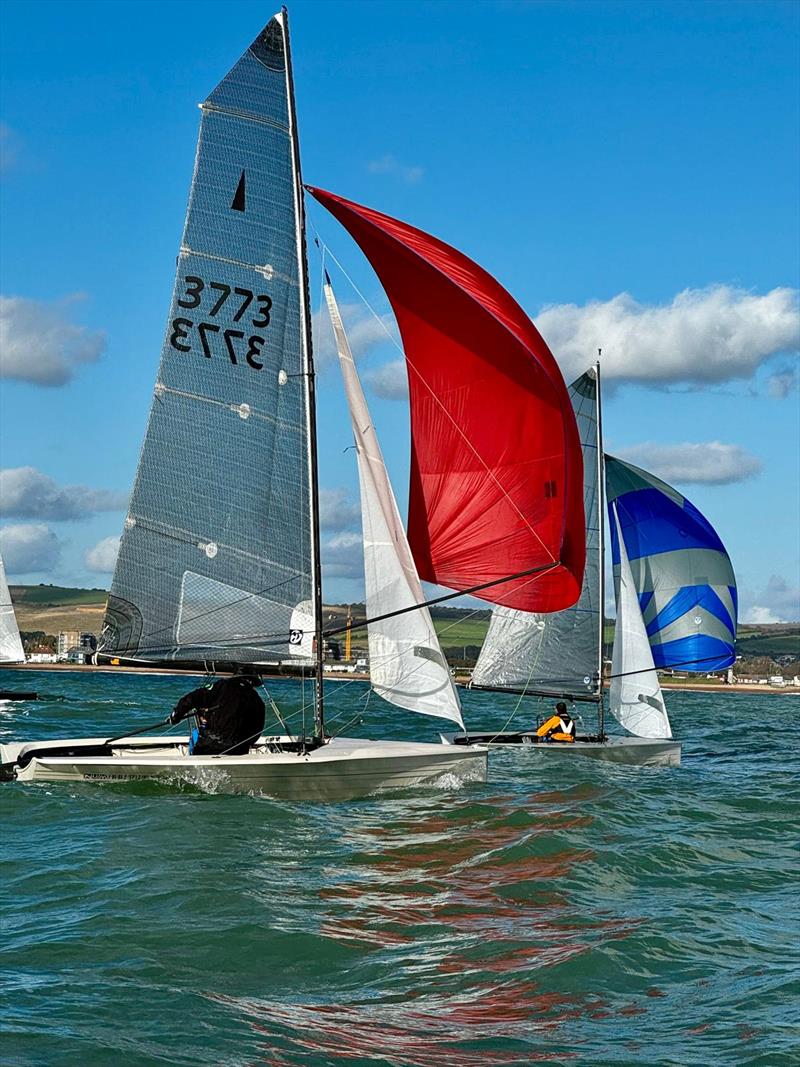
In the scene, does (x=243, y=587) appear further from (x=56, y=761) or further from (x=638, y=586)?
(x=638, y=586)

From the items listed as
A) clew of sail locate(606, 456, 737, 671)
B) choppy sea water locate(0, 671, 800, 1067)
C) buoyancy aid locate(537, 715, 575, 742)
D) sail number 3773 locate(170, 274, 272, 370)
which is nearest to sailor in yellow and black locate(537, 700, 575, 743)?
buoyancy aid locate(537, 715, 575, 742)

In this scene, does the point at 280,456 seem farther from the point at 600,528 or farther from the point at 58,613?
the point at 58,613

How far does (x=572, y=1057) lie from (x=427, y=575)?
416 inches

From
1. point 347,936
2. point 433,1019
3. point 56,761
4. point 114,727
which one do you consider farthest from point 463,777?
point 114,727

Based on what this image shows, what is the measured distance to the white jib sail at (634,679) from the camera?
2805 centimetres

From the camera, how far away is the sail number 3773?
58.1 feet

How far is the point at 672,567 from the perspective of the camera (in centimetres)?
3067

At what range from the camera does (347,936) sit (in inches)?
429

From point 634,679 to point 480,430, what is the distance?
11.5 m

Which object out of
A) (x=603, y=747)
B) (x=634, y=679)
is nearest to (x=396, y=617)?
(x=603, y=747)

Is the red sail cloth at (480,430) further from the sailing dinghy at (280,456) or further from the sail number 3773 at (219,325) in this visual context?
the sail number 3773 at (219,325)

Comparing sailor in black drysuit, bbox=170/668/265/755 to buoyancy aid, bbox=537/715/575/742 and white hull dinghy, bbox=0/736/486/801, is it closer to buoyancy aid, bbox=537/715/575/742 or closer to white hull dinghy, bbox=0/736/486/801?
white hull dinghy, bbox=0/736/486/801

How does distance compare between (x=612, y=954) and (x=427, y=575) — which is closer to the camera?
(x=612, y=954)

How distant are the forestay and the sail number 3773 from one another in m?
0.01
